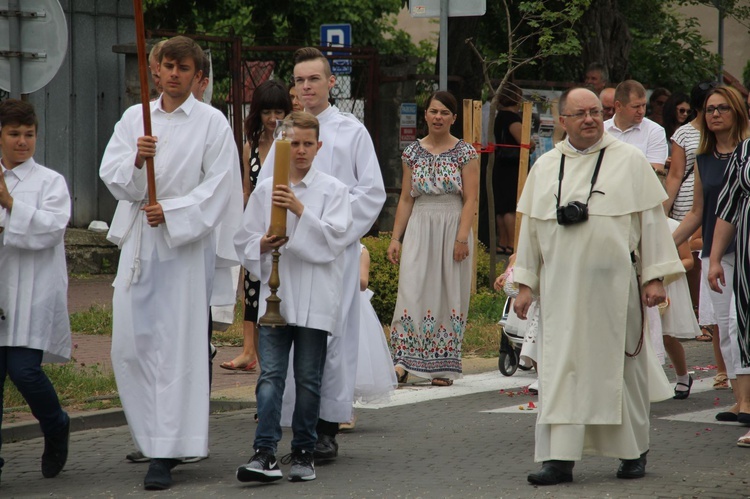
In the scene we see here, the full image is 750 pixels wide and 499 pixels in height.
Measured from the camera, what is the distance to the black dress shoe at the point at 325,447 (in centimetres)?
713

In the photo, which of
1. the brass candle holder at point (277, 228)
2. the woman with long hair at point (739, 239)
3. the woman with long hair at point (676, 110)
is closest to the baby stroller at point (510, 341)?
the woman with long hair at point (739, 239)

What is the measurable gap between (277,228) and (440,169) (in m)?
3.85

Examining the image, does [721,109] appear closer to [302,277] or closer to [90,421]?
[302,277]

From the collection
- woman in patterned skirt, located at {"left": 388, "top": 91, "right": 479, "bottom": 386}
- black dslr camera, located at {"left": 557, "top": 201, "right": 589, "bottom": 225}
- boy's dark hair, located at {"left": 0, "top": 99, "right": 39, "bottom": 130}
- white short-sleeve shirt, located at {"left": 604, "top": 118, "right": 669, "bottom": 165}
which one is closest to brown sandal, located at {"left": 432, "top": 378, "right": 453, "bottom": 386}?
woman in patterned skirt, located at {"left": 388, "top": 91, "right": 479, "bottom": 386}

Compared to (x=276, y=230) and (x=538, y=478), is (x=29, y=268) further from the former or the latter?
(x=538, y=478)

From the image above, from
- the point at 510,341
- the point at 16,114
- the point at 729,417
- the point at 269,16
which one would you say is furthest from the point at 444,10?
the point at 269,16

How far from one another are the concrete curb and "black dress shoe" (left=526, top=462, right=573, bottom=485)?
10.4 feet

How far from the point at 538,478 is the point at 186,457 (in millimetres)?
1801

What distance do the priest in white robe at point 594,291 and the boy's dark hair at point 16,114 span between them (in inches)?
107

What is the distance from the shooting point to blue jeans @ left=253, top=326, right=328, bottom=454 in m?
6.52

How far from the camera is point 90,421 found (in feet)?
27.7

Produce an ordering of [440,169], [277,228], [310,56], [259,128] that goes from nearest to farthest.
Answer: [277,228]
[310,56]
[259,128]
[440,169]

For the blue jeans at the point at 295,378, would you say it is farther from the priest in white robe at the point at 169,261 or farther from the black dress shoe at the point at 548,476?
the black dress shoe at the point at 548,476

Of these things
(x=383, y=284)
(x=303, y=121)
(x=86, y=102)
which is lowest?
(x=383, y=284)
